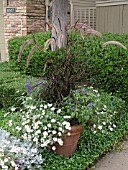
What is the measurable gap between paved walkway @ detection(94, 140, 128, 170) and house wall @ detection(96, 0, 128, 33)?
5166mm

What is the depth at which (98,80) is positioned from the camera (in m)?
4.38

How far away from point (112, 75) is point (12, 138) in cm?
216

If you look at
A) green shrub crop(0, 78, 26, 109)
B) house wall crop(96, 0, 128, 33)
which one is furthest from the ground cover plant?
house wall crop(96, 0, 128, 33)

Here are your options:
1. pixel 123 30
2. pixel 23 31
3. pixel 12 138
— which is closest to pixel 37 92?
pixel 12 138

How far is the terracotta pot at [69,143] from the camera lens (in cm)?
290

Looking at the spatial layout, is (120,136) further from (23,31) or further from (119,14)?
(119,14)

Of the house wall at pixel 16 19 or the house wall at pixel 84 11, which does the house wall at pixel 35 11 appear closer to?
the house wall at pixel 16 19

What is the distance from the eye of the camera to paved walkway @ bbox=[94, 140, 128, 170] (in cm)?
311

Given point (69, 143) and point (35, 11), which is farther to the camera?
point (35, 11)

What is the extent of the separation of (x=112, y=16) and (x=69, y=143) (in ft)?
19.2

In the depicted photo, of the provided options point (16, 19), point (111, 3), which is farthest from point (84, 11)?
point (16, 19)

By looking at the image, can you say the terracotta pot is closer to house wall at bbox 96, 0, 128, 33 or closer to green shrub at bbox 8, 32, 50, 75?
green shrub at bbox 8, 32, 50, 75

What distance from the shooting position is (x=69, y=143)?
296 centimetres

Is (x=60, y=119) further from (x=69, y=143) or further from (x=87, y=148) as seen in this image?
(x=87, y=148)
